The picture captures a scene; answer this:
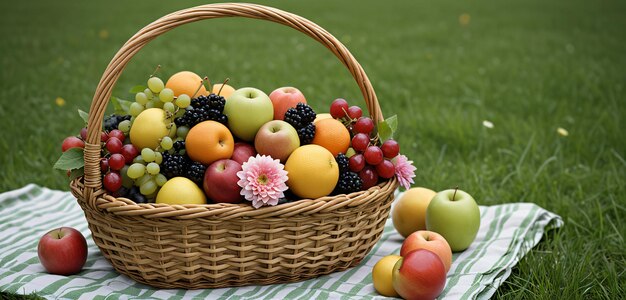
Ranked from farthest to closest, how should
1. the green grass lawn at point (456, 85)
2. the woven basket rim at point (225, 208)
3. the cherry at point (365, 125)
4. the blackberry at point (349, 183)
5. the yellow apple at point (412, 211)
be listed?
the green grass lawn at point (456, 85) < the yellow apple at point (412, 211) < the cherry at point (365, 125) < the blackberry at point (349, 183) < the woven basket rim at point (225, 208)

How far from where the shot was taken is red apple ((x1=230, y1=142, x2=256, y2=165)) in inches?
90.0

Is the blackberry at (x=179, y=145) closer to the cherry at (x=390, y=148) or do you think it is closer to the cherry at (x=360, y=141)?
the cherry at (x=360, y=141)

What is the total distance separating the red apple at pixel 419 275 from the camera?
6.89 ft

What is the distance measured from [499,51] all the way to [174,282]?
5.32m

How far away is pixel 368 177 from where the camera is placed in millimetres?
2357

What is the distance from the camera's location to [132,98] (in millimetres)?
5414

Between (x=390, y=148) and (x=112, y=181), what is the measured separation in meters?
0.95

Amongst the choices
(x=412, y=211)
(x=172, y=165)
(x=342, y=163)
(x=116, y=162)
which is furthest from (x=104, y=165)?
(x=412, y=211)

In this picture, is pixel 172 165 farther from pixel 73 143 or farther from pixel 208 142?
pixel 73 143

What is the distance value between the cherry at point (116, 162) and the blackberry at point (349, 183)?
0.72 meters

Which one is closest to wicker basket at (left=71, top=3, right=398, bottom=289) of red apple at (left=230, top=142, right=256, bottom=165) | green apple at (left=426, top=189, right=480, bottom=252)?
red apple at (left=230, top=142, right=256, bottom=165)

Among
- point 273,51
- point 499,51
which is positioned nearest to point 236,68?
point 273,51

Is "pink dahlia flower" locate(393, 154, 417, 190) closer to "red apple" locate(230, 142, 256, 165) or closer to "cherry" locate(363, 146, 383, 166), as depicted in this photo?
"cherry" locate(363, 146, 383, 166)

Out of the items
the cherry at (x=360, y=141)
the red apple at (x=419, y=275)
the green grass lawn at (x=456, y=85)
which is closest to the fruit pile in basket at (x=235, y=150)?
the cherry at (x=360, y=141)
